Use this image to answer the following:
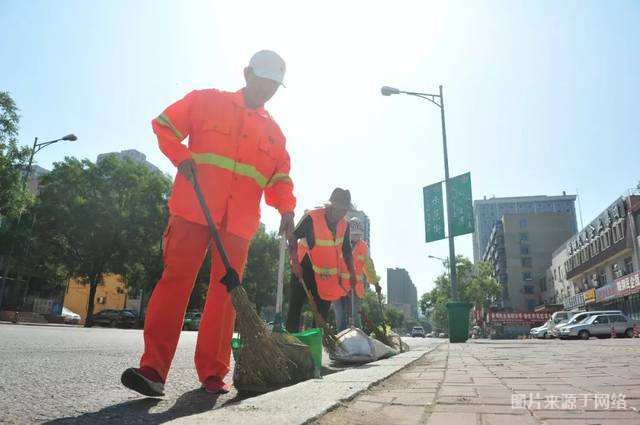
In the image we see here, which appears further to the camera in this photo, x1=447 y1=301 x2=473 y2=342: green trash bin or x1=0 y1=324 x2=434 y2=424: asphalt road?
x1=447 y1=301 x2=473 y2=342: green trash bin

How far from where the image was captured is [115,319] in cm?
3209

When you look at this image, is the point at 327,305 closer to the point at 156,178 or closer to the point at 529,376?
the point at 529,376

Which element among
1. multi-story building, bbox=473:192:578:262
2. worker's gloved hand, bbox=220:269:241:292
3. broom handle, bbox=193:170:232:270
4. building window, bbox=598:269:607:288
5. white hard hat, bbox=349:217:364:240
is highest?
multi-story building, bbox=473:192:578:262

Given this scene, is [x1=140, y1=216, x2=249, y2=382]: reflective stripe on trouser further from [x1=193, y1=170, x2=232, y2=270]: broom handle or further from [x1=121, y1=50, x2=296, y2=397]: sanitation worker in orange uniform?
[x1=193, y1=170, x2=232, y2=270]: broom handle

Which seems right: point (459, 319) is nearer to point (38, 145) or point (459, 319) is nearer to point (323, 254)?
point (323, 254)

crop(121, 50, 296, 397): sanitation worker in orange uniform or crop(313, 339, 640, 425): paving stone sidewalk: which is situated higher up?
crop(121, 50, 296, 397): sanitation worker in orange uniform

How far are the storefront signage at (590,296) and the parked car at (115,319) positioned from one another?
3855cm

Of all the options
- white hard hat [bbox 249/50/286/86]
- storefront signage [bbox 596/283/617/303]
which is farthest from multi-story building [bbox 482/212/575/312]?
white hard hat [bbox 249/50/286/86]

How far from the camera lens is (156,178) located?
30.6 meters

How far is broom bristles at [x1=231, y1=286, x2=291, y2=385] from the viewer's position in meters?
2.75

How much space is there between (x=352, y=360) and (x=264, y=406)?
322 cm

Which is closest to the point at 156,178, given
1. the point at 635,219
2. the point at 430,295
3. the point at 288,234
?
the point at 288,234

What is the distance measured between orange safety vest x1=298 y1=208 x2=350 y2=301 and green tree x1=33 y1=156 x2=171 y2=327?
25.1 meters

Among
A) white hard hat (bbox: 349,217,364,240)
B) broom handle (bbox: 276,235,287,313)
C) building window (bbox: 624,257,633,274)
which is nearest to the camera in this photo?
broom handle (bbox: 276,235,287,313)
